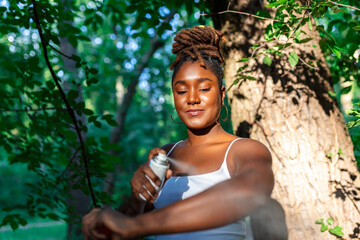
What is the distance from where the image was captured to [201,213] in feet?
3.27

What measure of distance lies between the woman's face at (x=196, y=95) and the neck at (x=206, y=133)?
70 millimetres

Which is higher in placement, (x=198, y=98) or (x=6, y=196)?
(x=198, y=98)

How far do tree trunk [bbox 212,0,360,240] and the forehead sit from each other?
787 mm

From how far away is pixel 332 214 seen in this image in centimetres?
199

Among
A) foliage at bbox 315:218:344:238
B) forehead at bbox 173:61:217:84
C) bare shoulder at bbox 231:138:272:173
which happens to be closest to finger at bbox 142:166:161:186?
bare shoulder at bbox 231:138:272:173

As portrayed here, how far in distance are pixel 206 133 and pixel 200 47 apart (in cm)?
54

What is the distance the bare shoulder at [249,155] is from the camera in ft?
4.04

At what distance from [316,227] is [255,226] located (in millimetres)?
461

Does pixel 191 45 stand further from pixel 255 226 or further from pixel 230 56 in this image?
pixel 255 226

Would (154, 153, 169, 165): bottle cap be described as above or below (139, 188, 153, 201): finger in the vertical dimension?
above

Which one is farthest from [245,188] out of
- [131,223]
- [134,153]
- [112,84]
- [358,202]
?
[112,84]

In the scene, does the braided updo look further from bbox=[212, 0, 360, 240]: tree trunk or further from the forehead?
bbox=[212, 0, 360, 240]: tree trunk

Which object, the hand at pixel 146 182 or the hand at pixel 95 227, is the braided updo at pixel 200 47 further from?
the hand at pixel 95 227

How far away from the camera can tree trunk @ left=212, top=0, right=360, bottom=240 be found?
2027mm
